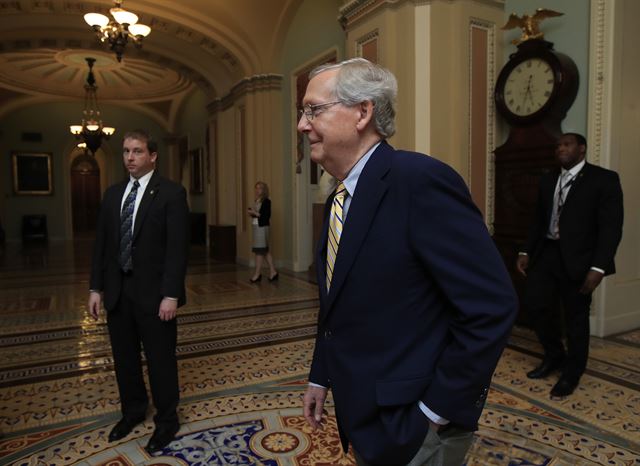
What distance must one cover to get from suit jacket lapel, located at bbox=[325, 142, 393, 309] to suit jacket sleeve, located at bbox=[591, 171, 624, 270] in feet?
7.88

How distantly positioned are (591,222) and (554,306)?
2.09ft

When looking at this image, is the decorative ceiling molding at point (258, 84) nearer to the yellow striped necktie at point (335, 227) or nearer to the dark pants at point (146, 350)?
the dark pants at point (146, 350)

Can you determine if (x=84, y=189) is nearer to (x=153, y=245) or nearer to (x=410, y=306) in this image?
(x=153, y=245)

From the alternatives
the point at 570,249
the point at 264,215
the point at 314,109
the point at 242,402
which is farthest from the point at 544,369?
the point at 264,215

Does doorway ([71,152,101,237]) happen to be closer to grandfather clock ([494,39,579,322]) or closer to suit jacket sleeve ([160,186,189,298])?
grandfather clock ([494,39,579,322])

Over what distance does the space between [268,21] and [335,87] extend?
824cm

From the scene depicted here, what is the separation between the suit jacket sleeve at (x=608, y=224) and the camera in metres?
2.90

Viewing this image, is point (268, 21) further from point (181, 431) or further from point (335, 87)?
point (335, 87)

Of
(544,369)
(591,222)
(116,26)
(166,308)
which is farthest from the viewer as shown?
(116,26)

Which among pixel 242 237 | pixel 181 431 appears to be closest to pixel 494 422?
pixel 181 431

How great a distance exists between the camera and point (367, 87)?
3.51 feet

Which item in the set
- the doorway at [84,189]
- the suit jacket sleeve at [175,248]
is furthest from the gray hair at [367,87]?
the doorway at [84,189]

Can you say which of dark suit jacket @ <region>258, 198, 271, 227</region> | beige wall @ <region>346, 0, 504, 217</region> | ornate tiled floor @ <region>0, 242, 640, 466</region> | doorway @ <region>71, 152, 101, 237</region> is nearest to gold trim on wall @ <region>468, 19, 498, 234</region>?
beige wall @ <region>346, 0, 504, 217</region>

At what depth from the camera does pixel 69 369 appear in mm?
3592
